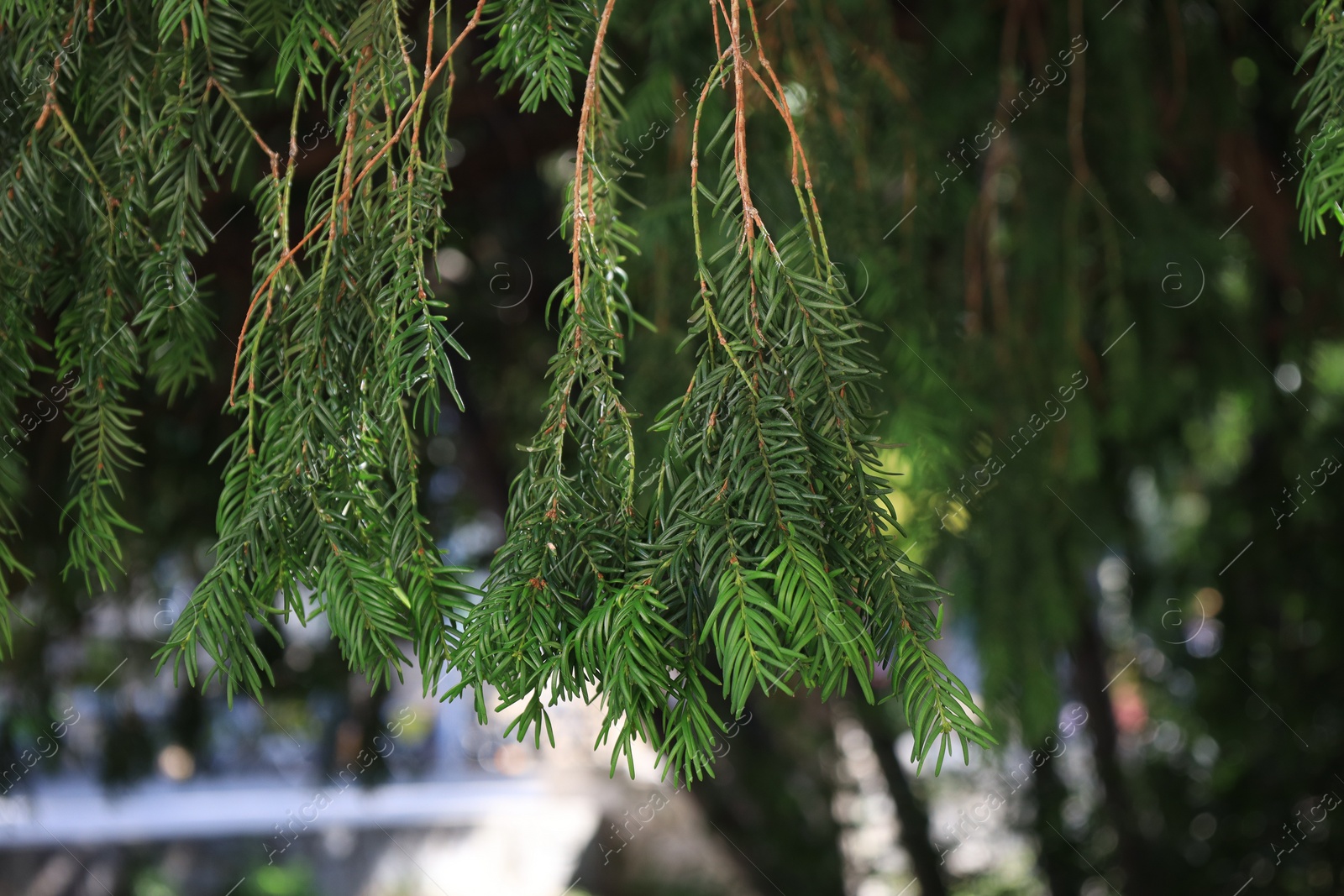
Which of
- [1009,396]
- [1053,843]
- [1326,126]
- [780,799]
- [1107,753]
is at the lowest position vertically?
[1053,843]

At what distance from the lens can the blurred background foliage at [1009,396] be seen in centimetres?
99

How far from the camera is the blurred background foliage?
3.23 feet

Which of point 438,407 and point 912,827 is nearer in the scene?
point 438,407

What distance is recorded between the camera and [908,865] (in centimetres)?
268

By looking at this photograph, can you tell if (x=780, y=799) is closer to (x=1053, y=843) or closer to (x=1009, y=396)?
(x=1053, y=843)

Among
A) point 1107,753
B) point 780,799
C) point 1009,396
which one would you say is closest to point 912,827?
point 780,799

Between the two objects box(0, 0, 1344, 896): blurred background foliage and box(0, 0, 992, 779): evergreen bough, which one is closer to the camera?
box(0, 0, 992, 779): evergreen bough

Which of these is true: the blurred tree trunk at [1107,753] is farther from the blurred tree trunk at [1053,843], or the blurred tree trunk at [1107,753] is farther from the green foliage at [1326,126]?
the green foliage at [1326,126]

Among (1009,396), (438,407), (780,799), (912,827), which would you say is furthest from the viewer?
(780,799)

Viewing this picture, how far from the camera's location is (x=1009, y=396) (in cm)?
111

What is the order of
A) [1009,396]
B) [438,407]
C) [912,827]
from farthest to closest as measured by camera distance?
[912,827] → [1009,396] → [438,407]

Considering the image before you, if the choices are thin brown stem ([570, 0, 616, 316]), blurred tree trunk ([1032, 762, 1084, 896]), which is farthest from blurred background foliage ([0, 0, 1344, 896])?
thin brown stem ([570, 0, 616, 316])

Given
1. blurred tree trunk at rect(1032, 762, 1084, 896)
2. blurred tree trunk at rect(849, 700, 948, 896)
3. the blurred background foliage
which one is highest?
the blurred background foliage

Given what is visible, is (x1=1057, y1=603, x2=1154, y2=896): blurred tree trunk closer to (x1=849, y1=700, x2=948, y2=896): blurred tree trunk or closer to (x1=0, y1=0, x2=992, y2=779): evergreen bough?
(x1=849, y1=700, x2=948, y2=896): blurred tree trunk
